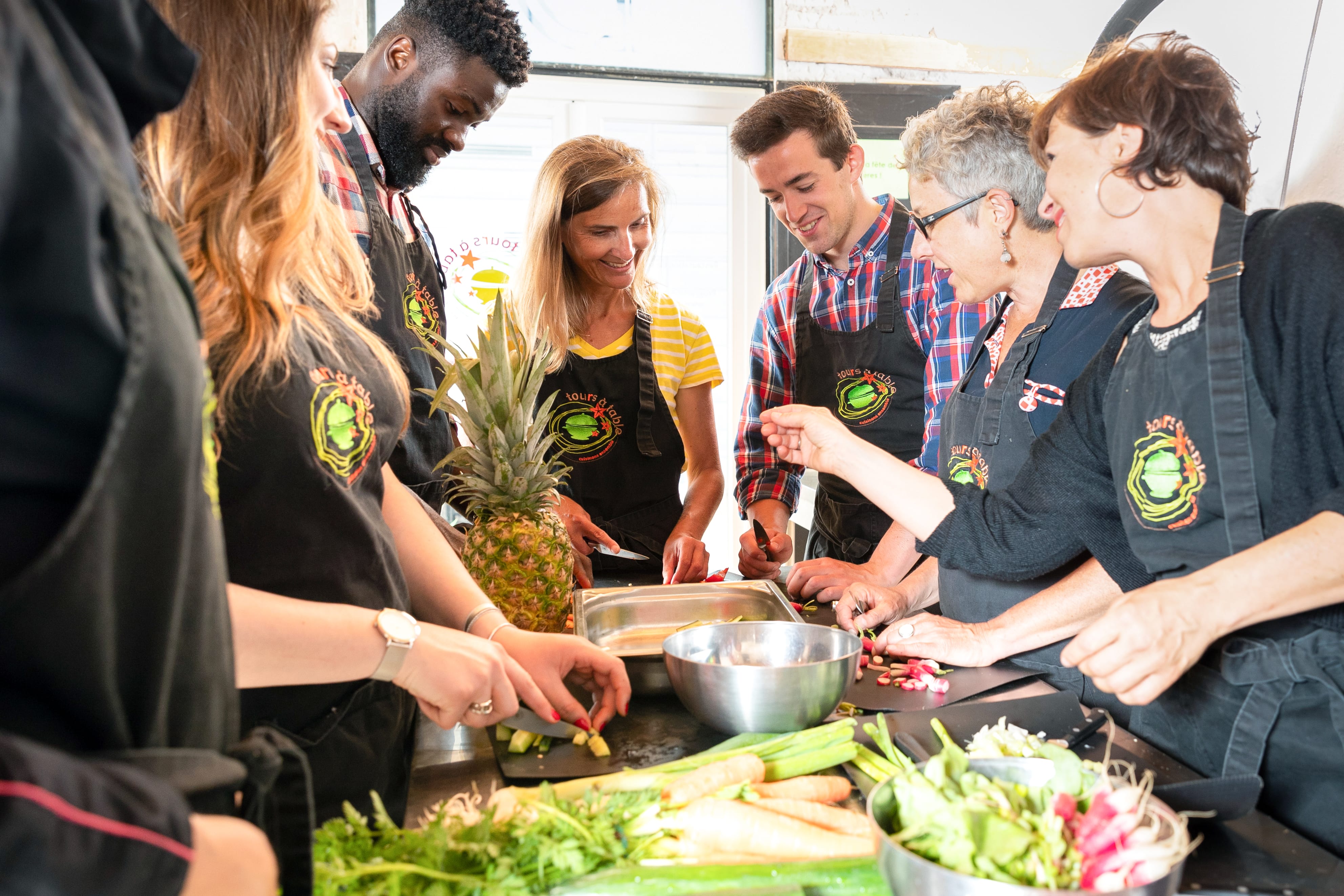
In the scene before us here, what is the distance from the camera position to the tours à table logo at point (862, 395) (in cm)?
346

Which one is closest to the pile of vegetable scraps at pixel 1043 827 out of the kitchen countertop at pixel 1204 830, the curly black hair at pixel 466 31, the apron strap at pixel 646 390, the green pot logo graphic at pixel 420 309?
the kitchen countertop at pixel 1204 830

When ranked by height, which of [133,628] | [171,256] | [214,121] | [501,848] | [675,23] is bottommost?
[501,848]

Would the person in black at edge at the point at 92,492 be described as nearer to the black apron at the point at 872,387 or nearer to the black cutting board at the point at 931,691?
the black cutting board at the point at 931,691

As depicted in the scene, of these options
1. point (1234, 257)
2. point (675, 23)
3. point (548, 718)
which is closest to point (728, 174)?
point (675, 23)

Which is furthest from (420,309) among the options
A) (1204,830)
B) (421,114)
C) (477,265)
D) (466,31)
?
(477,265)

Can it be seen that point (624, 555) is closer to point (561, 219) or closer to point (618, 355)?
point (618, 355)

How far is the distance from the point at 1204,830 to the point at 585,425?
2522mm

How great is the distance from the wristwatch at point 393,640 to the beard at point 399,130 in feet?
5.92

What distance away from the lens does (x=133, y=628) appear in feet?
2.07

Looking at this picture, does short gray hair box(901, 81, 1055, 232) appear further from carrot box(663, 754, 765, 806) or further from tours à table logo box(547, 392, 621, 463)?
carrot box(663, 754, 765, 806)

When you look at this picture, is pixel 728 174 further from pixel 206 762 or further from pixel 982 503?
pixel 206 762

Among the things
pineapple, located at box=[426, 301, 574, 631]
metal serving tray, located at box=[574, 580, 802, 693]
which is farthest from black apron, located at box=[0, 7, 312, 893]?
metal serving tray, located at box=[574, 580, 802, 693]

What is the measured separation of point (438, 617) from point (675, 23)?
14.1ft

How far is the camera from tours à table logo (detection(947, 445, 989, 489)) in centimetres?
226
